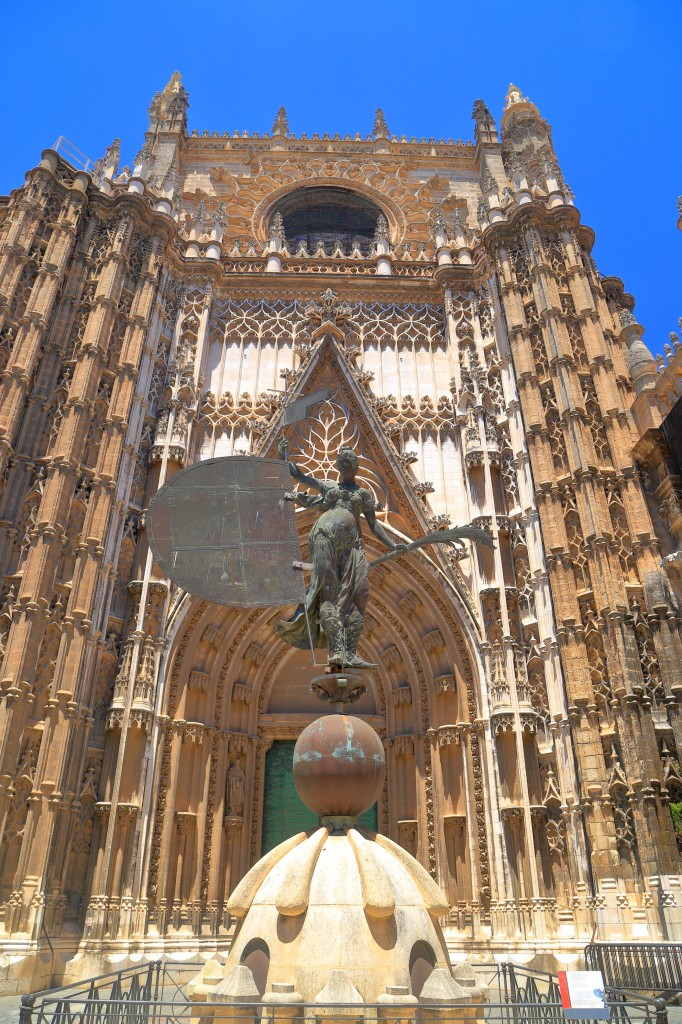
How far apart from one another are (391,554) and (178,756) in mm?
9000

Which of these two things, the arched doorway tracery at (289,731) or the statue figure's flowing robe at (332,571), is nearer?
the statue figure's flowing robe at (332,571)

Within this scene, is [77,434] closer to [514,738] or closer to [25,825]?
[25,825]

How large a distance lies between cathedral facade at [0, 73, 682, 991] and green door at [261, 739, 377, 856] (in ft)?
0.22

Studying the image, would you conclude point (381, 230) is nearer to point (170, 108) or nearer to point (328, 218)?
point (328, 218)

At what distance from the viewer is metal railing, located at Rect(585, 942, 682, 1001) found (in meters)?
10.1

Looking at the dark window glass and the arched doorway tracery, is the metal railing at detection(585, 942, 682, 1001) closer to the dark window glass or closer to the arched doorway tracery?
the arched doorway tracery

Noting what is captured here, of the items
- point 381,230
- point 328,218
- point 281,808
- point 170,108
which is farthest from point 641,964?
point 170,108

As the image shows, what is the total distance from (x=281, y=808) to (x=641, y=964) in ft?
27.7

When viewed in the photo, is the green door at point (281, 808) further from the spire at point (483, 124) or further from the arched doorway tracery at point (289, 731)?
the spire at point (483, 124)

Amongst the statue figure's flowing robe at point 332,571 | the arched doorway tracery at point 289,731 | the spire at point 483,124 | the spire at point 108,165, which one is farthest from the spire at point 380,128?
the statue figure's flowing robe at point 332,571

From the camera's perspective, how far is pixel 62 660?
13.8m

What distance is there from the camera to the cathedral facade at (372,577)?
13.1m

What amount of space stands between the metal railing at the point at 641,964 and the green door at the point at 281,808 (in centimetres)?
614

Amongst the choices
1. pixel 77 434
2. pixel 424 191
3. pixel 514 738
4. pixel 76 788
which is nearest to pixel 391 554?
pixel 514 738
